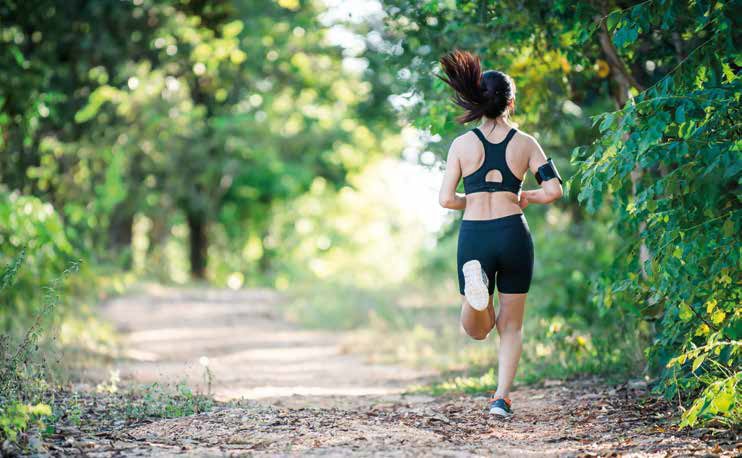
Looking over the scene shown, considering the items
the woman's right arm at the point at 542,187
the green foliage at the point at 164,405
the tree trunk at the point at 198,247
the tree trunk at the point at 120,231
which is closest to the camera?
the woman's right arm at the point at 542,187

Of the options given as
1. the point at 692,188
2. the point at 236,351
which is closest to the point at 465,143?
the point at 692,188

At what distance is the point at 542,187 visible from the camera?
17.5 ft

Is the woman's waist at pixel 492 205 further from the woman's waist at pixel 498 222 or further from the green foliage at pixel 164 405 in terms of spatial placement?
the green foliage at pixel 164 405

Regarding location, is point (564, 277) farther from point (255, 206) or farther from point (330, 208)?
point (330, 208)

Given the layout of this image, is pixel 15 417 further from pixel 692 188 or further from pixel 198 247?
pixel 198 247

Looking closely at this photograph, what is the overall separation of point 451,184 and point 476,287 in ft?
2.15

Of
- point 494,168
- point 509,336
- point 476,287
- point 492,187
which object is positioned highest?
point 494,168

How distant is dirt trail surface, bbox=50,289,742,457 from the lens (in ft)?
14.8

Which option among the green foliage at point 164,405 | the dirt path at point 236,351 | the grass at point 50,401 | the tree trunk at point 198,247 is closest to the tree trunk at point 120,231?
the tree trunk at point 198,247

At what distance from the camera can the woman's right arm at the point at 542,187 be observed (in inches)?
208

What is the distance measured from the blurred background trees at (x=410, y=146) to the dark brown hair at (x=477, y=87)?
0.63 metres

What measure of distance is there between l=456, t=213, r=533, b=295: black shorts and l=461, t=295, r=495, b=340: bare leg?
0.13m

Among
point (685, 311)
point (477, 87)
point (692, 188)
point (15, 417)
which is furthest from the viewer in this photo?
point (477, 87)

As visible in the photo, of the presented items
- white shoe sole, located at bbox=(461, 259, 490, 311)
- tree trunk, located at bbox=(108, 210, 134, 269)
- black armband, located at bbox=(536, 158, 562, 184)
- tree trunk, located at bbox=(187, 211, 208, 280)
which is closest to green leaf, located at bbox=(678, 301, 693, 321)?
black armband, located at bbox=(536, 158, 562, 184)
